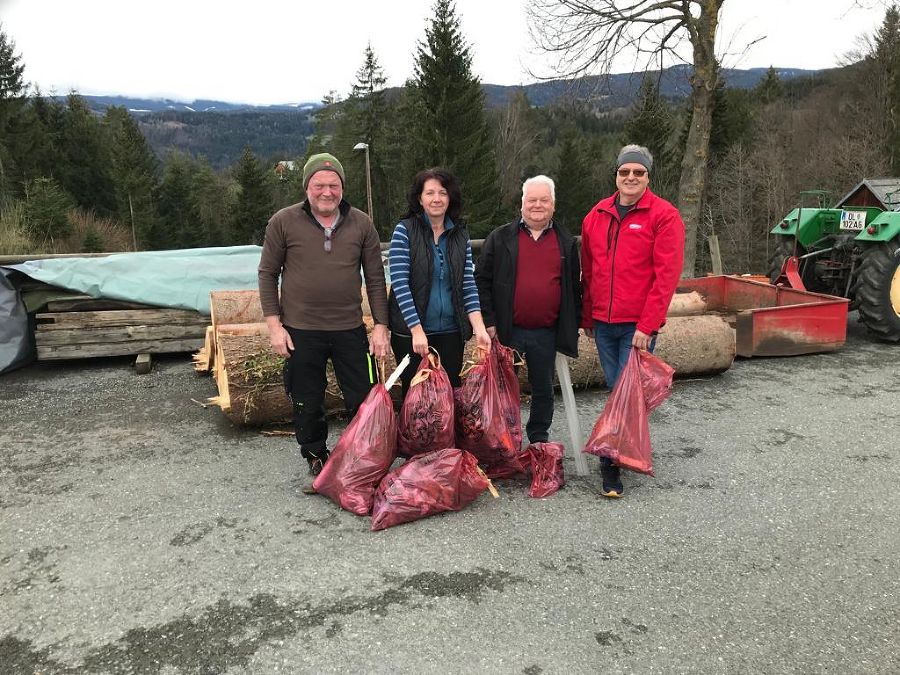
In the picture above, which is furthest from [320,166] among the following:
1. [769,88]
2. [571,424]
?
[769,88]

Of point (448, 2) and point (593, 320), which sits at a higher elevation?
point (448, 2)

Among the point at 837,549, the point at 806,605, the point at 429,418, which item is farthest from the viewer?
the point at 429,418

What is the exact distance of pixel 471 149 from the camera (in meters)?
32.8

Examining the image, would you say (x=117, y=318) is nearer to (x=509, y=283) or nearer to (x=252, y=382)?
(x=252, y=382)

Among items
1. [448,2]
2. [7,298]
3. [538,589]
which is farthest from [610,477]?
[448,2]

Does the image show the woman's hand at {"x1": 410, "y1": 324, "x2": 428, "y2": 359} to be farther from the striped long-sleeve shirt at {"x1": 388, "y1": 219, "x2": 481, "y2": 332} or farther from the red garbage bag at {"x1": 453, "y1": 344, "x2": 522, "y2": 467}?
the red garbage bag at {"x1": 453, "y1": 344, "x2": 522, "y2": 467}

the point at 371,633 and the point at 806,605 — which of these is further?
the point at 806,605

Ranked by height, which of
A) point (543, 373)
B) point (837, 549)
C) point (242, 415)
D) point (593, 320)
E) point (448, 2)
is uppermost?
point (448, 2)

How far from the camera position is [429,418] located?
10.3ft

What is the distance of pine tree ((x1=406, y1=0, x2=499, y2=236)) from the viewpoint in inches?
1281

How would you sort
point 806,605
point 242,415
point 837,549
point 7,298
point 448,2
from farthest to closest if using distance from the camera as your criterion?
point 448,2
point 7,298
point 242,415
point 837,549
point 806,605

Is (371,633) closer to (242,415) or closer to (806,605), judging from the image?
(806,605)

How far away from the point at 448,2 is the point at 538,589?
114 ft

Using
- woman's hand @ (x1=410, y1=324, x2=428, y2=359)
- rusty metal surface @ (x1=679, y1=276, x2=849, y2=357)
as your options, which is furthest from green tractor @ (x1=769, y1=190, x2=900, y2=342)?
woman's hand @ (x1=410, y1=324, x2=428, y2=359)
